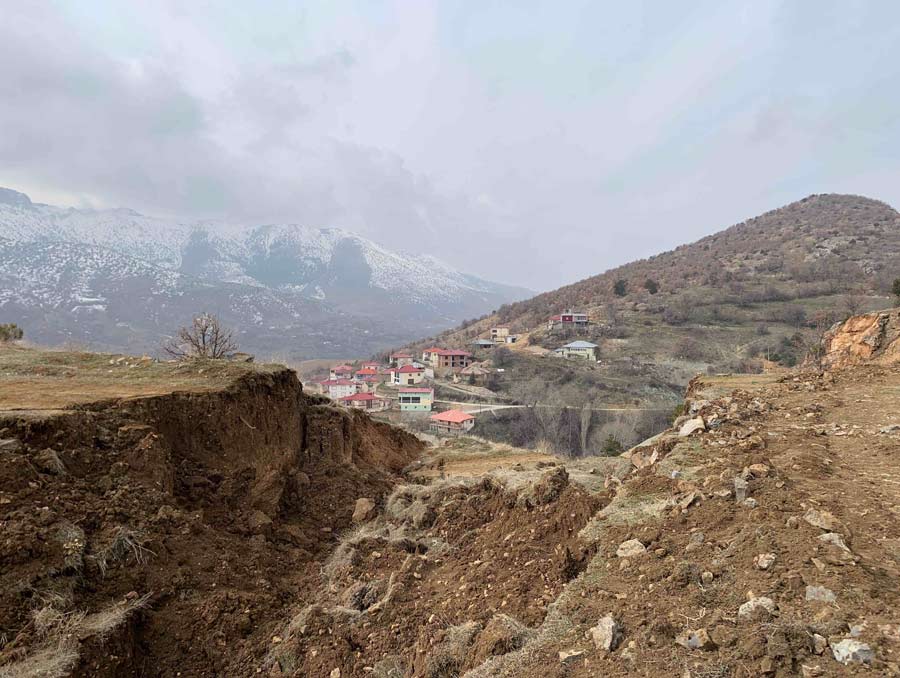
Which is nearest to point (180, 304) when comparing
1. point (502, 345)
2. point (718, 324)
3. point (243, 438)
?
point (502, 345)

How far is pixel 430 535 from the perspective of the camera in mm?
7430

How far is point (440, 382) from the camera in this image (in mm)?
62938

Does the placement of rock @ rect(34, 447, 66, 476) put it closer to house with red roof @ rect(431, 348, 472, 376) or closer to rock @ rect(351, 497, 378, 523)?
rock @ rect(351, 497, 378, 523)

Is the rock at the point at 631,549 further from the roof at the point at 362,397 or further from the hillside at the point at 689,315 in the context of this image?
the roof at the point at 362,397

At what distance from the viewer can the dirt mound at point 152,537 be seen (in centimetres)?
460

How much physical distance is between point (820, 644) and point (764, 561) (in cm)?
97

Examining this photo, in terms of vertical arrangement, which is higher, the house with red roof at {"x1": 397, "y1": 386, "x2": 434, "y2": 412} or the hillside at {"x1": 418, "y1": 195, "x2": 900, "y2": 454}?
the hillside at {"x1": 418, "y1": 195, "x2": 900, "y2": 454}

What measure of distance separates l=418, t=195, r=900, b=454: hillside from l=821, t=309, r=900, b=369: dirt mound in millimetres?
22284

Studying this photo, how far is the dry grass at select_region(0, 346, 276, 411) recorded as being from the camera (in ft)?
26.2

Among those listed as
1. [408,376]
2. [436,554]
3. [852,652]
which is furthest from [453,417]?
[852,652]

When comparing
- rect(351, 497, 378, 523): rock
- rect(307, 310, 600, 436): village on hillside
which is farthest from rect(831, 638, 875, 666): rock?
rect(307, 310, 600, 436): village on hillside

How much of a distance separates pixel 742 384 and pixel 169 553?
15.1 meters

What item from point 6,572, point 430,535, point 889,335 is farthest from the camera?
point 889,335

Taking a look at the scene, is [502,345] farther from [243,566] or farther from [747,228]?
[747,228]
